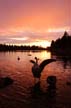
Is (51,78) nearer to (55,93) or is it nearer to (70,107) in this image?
(55,93)

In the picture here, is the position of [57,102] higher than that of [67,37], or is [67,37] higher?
[67,37]

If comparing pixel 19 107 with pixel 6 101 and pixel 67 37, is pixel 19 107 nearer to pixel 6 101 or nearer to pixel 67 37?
pixel 6 101

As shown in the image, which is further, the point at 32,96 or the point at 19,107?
the point at 32,96

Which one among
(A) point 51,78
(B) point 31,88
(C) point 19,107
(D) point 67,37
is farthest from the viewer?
(D) point 67,37

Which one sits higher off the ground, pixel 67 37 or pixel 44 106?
pixel 67 37

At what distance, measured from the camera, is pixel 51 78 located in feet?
107

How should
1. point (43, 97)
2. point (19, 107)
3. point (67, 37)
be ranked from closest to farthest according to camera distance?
point (19, 107), point (43, 97), point (67, 37)

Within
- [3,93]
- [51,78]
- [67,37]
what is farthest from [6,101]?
[67,37]

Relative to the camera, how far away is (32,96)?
87.9 ft

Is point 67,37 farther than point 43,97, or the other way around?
point 67,37

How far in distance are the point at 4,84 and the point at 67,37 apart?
494 feet

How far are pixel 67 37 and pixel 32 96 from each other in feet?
507

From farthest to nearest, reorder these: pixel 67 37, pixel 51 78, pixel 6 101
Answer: pixel 67 37, pixel 51 78, pixel 6 101

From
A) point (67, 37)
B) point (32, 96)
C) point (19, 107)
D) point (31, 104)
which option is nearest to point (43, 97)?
point (32, 96)
